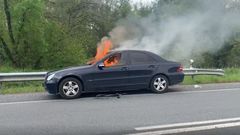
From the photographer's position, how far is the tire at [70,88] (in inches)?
455

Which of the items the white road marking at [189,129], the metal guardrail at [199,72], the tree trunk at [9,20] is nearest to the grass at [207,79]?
the metal guardrail at [199,72]

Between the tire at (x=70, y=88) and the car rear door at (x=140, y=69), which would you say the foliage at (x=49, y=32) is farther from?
the tire at (x=70, y=88)

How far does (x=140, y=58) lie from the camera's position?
12766 millimetres

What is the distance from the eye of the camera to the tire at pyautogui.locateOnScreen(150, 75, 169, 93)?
41.3 ft

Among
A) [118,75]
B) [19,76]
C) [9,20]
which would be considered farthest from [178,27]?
[9,20]

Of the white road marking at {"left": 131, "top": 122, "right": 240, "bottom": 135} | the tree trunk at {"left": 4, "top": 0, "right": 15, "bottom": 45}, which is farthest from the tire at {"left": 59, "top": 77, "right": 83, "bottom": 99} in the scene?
the tree trunk at {"left": 4, "top": 0, "right": 15, "bottom": 45}

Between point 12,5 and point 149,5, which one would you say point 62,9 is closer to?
point 12,5

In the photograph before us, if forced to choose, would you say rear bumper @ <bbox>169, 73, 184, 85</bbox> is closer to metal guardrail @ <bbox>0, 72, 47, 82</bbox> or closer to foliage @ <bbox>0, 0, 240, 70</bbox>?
metal guardrail @ <bbox>0, 72, 47, 82</bbox>

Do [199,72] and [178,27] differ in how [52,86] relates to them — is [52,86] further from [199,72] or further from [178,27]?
[178,27]

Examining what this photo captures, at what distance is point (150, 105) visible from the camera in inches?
403

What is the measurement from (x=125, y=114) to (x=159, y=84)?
12.5ft

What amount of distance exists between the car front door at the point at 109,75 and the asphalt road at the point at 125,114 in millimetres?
342

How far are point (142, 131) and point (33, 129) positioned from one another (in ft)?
6.54

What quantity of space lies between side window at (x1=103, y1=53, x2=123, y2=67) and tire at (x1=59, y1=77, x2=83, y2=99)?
107 cm
